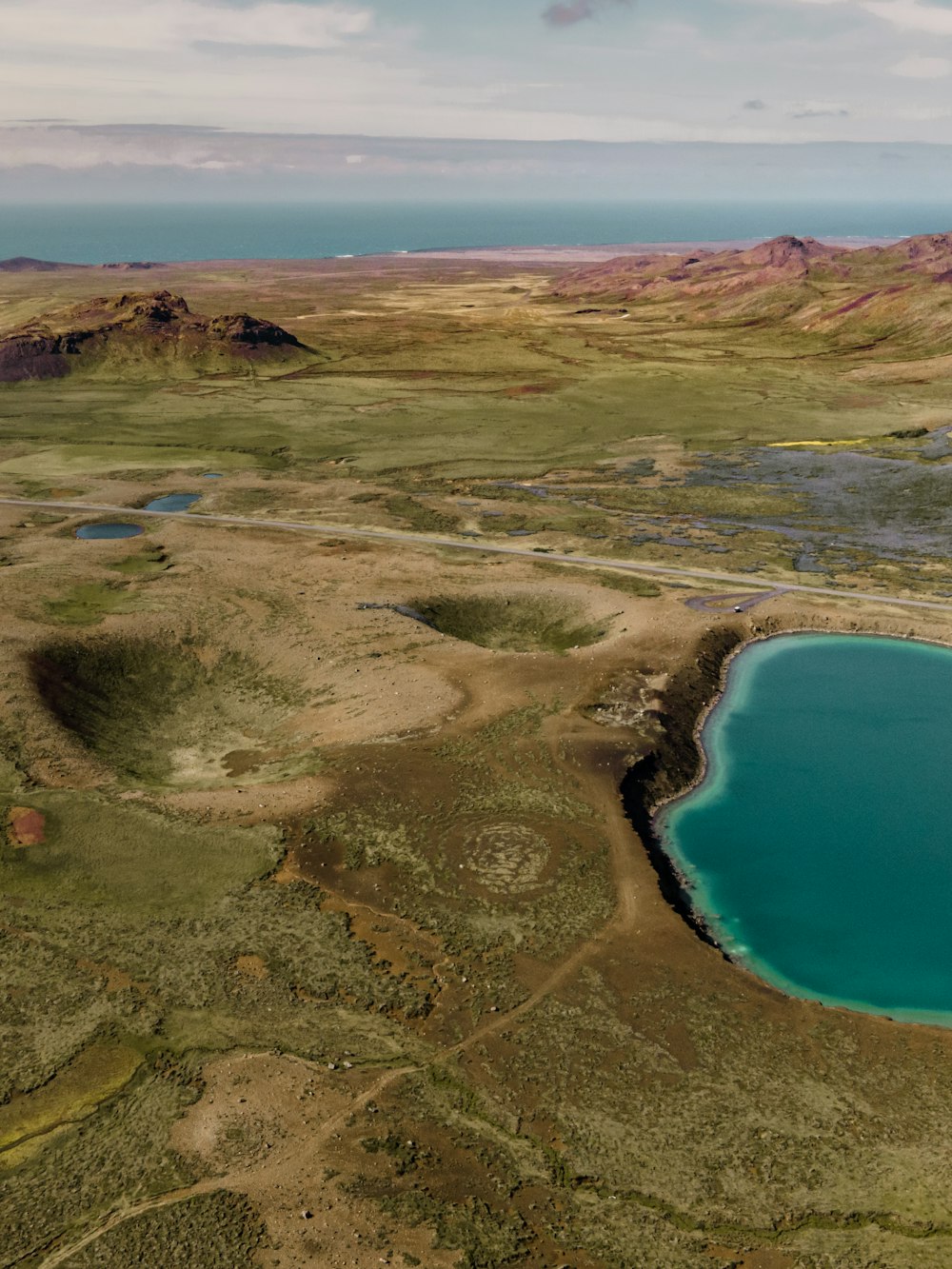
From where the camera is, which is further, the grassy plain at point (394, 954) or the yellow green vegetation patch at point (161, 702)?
the yellow green vegetation patch at point (161, 702)

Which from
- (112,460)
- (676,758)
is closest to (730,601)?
(676,758)

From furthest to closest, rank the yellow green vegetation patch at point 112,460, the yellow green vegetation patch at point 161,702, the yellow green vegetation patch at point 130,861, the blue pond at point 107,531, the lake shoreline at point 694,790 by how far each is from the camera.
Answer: the yellow green vegetation patch at point 112,460 < the blue pond at point 107,531 < the yellow green vegetation patch at point 161,702 < the yellow green vegetation patch at point 130,861 < the lake shoreline at point 694,790

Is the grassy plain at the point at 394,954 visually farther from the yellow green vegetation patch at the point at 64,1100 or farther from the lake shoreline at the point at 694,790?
the lake shoreline at the point at 694,790

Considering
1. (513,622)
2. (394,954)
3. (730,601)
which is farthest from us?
(730,601)

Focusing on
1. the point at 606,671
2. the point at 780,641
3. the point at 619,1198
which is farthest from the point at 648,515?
the point at 619,1198

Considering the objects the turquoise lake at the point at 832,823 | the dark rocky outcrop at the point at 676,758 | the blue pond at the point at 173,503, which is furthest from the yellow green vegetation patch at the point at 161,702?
the blue pond at the point at 173,503

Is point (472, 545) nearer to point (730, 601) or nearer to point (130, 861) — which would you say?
point (730, 601)
